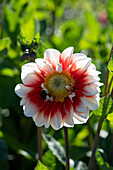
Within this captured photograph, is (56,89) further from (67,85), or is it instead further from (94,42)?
(94,42)

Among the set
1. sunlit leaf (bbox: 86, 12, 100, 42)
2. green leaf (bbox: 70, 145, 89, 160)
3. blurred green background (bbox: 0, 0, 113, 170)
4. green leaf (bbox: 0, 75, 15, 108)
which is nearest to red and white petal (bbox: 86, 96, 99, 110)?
blurred green background (bbox: 0, 0, 113, 170)

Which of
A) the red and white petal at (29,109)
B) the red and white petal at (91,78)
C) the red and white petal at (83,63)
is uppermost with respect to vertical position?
the red and white petal at (83,63)

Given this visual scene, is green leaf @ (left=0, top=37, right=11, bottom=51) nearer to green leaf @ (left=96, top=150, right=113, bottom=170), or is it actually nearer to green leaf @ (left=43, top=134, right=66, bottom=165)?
green leaf @ (left=43, top=134, right=66, bottom=165)

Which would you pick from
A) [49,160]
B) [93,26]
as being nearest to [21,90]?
[49,160]

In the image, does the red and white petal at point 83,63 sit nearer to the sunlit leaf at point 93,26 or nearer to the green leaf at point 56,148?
the green leaf at point 56,148

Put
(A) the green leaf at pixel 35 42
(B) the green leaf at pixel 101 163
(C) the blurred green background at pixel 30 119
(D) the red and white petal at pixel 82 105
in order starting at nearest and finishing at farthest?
1. (D) the red and white petal at pixel 82 105
2. (A) the green leaf at pixel 35 42
3. (B) the green leaf at pixel 101 163
4. (C) the blurred green background at pixel 30 119

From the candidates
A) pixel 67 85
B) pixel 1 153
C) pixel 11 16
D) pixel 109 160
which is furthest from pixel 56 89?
pixel 11 16

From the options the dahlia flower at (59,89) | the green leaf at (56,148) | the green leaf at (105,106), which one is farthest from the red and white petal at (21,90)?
the green leaf at (56,148)
